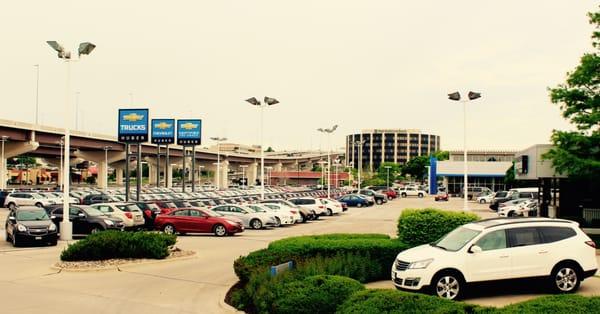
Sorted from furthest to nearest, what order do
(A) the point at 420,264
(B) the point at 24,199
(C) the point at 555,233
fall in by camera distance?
(B) the point at 24,199 < (C) the point at 555,233 < (A) the point at 420,264

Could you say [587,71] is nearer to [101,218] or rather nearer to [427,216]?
[427,216]

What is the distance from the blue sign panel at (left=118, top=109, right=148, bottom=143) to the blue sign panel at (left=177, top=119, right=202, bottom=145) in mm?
15501

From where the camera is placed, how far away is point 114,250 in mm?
19812

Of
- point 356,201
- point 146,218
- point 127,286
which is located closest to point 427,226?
point 127,286

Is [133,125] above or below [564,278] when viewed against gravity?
above

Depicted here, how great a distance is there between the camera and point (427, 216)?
56.6 ft

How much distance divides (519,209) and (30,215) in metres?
33.2

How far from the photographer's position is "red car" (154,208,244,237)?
30.1 meters

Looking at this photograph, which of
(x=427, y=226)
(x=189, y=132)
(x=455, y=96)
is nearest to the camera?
(x=427, y=226)

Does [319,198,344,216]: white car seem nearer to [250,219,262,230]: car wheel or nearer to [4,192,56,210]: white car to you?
[250,219,262,230]: car wheel

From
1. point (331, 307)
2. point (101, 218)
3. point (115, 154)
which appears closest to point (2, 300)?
point (331, 307)

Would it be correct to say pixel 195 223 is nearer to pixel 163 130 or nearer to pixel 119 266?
pixel 119 266

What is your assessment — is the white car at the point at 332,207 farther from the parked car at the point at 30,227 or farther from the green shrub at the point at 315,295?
the green shrub at the point at 315,295

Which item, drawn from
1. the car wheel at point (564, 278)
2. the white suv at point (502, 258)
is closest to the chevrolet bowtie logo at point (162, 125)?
the white suv at point (502, 258)
